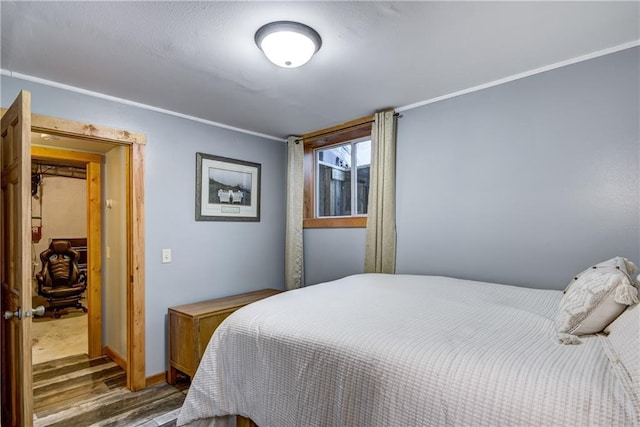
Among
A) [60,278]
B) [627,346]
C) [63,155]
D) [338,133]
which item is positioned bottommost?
[60,278]

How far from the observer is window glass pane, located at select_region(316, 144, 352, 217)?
140 inches

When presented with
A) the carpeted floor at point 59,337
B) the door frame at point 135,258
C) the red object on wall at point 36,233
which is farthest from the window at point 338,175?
the red object on wall at point 36,233

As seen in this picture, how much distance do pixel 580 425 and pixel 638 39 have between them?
2152 mm

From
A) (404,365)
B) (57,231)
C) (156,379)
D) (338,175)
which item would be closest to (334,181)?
(338,175)

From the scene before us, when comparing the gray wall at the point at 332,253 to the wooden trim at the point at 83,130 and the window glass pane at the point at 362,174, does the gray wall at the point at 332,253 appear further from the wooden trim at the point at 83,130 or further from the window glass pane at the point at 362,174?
the wooden trim at the point at 83,130

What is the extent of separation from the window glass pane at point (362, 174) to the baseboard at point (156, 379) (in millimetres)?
2301

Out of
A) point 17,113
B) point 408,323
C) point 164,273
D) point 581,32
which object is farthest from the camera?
point 164,273

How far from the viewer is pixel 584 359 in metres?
1.04

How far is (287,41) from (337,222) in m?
2.03

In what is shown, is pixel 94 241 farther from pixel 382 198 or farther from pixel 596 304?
pixel 596 304

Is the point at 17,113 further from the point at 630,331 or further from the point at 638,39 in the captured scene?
the point at 638,39

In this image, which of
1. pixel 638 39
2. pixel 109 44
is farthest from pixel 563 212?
pixel 109 44

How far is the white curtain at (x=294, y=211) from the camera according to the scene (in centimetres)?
367

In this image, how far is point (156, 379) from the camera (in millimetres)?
2777
